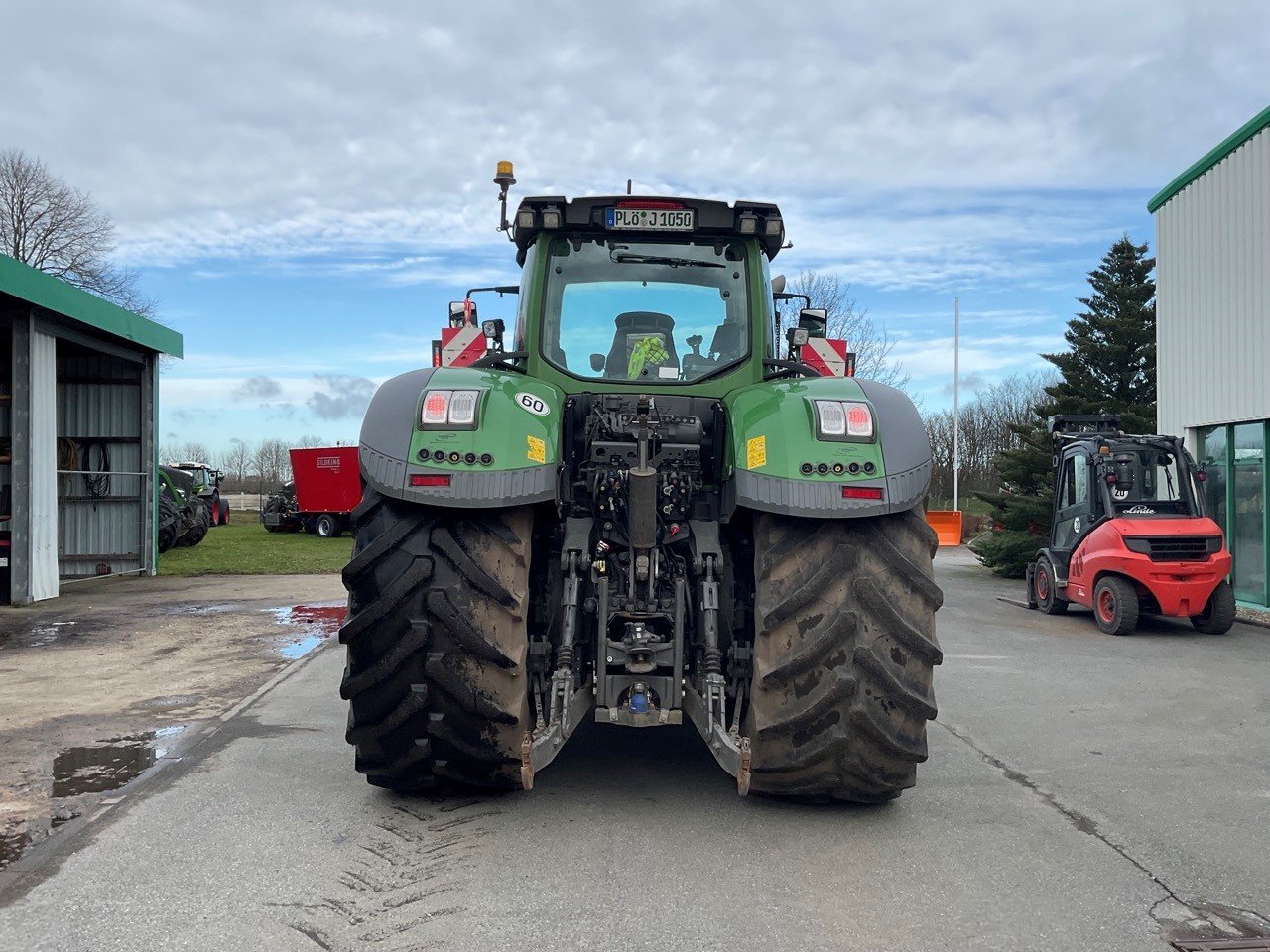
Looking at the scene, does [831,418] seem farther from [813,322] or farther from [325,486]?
[325,486]

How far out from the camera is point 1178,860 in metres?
4.16

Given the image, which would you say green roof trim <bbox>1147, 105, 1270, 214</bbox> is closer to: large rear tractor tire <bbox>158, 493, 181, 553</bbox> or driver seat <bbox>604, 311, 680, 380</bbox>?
driver seat <bbox>604, 311, 680, 380</bbox>

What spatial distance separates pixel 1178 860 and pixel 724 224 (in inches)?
135

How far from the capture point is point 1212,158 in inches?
559

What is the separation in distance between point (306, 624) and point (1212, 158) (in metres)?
13.0

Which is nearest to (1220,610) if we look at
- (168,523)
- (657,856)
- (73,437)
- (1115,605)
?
(1115,605)

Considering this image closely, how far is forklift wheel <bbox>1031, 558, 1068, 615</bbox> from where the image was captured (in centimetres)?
1362

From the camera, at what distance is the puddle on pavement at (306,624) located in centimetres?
984

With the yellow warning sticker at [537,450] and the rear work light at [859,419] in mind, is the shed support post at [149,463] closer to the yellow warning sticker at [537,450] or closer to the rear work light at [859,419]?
the yellow warning sticker at [537,450]

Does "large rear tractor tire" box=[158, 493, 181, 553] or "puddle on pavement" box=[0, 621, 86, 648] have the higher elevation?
"large rear tractor tire" box=[158, 493, 181, 553]

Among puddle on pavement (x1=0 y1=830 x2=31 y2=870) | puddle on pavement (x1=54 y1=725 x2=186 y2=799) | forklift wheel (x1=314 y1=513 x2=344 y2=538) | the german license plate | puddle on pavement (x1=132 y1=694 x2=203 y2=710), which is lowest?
puddle on pavement (x1=132 y1=694 x2=203 y2=710)

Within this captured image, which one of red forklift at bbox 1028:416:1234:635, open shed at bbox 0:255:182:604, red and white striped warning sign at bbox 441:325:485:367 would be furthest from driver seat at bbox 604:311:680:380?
open shed at bbox 0:255:182:604

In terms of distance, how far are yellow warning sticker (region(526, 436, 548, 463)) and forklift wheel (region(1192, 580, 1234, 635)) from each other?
32.7 ft

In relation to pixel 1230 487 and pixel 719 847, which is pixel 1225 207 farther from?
pixel 719 847
